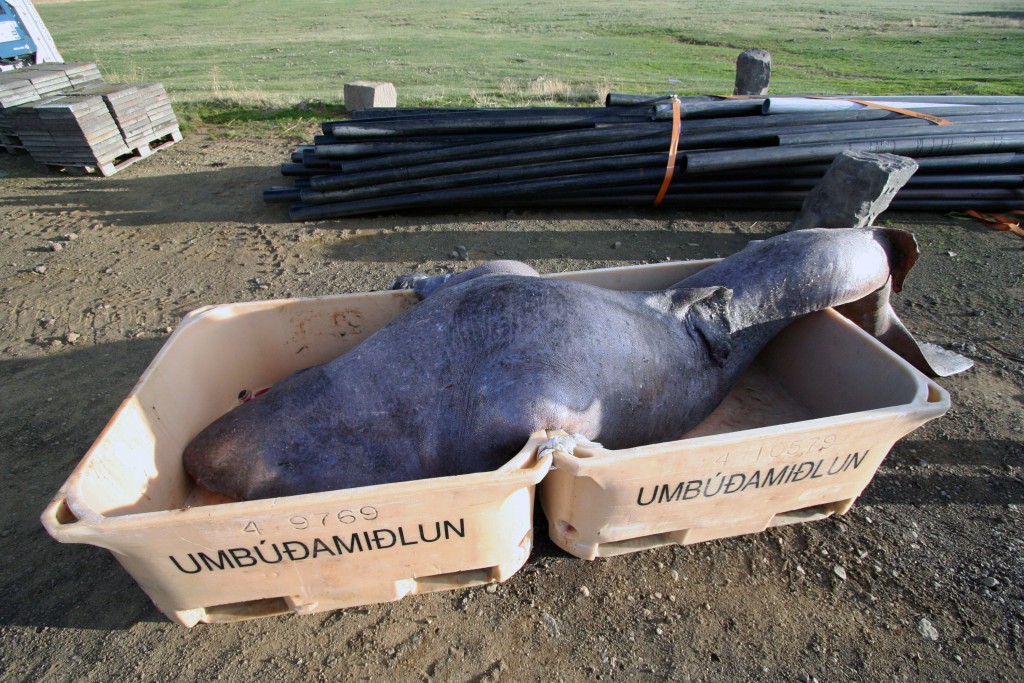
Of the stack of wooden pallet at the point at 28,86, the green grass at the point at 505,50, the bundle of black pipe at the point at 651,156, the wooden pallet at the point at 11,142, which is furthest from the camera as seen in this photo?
the green grass at the point at 505,50

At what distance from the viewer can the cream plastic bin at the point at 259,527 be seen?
1807mm

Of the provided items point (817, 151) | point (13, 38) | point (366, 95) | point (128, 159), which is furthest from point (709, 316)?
point (13, 38)

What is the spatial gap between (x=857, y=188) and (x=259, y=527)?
17.0 feet

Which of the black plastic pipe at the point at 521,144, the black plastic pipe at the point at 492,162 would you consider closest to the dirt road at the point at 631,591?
the black plastic pipe at the point at 492,162

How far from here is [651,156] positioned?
5.82 m

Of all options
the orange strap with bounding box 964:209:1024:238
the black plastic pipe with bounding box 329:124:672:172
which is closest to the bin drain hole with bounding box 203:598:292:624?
the black plastic pipe with bounding box 329:124:672:172

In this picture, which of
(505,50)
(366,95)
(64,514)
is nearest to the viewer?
(64,514)

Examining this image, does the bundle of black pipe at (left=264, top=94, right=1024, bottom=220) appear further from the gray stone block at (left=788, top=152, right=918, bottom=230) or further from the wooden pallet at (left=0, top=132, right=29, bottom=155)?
the wooden pallet at (left=0, top=132, right=29, bottom=155)

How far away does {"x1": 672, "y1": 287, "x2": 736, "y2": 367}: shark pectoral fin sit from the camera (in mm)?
2818

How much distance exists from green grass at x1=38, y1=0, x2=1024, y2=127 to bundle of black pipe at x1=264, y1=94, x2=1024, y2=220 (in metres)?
3.82

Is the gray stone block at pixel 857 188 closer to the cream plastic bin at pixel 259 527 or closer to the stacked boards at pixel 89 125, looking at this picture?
the cream plastic bin at pixel 259 527

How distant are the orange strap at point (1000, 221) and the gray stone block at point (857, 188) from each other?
1.73m

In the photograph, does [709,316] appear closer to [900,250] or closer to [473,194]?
[900,250]

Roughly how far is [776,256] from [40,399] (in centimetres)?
448
